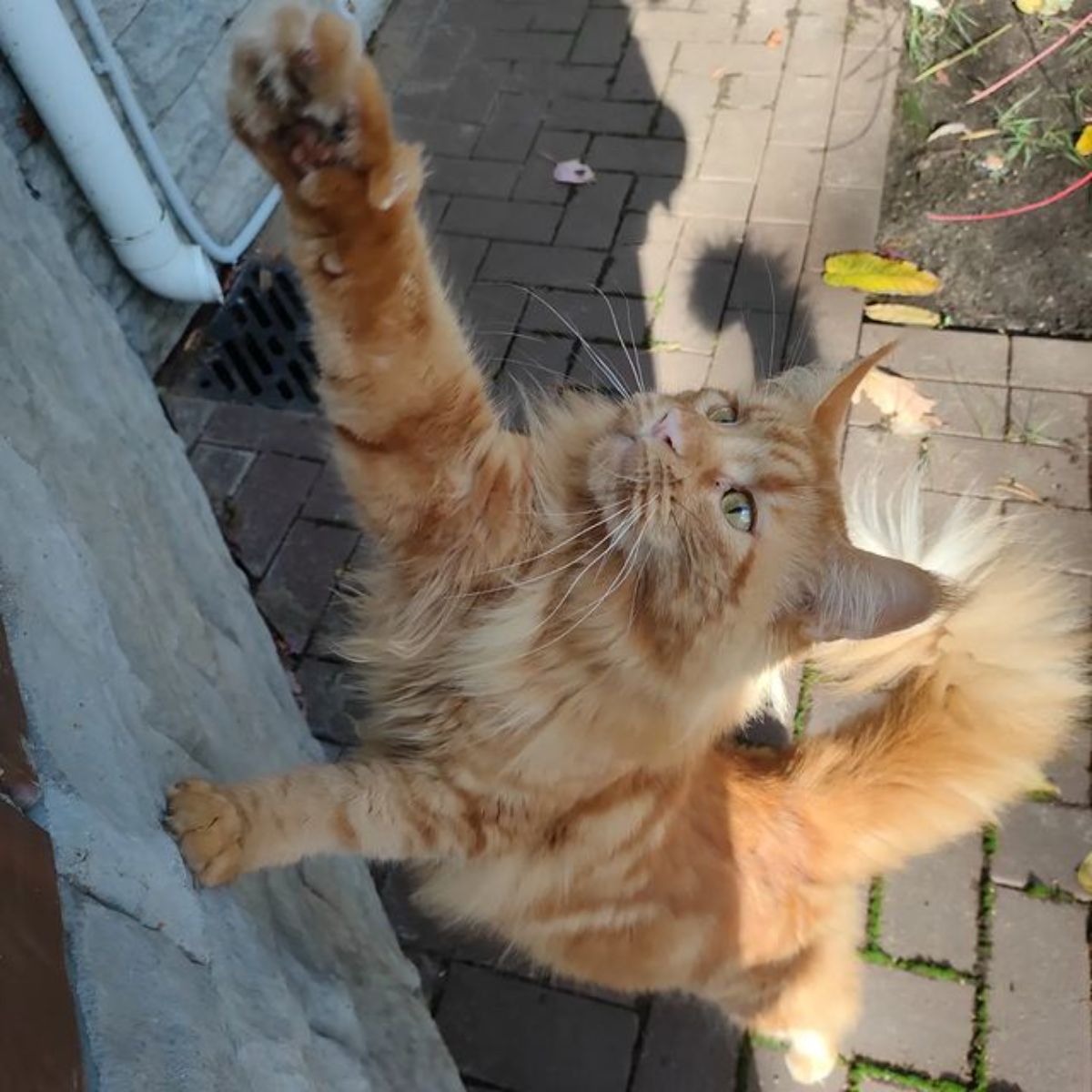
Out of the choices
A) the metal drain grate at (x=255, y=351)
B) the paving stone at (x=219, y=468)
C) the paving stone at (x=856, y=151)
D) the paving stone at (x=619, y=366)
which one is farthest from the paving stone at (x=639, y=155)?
the paving stone at (x=219, y=468)

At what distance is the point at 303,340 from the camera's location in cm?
381

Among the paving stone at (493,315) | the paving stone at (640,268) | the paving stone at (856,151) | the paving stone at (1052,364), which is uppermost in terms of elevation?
the paving stone at (493,315)

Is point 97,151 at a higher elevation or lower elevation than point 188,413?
higher

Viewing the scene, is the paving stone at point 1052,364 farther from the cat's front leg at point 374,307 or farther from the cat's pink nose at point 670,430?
the cat's front leg at point 374,307

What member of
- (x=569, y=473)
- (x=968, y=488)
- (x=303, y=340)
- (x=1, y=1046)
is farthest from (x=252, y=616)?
(x=968, y=488)

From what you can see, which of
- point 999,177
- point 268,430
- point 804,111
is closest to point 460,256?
point 268,430

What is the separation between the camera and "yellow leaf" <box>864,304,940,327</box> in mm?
3754

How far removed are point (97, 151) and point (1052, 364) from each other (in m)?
3.39

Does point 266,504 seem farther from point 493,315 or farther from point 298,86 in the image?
Answer: point 298,86

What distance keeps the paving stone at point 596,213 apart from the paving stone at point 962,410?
1.34 metres

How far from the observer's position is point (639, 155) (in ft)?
14.5

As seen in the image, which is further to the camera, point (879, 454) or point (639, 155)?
point (639, 155)

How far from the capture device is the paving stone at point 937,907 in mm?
2703

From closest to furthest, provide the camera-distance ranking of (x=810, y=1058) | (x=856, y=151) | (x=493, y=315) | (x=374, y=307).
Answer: (x=374, y=307)
(x=810, y=1058)
(x=493, y=315)
(x=856, y=151)
